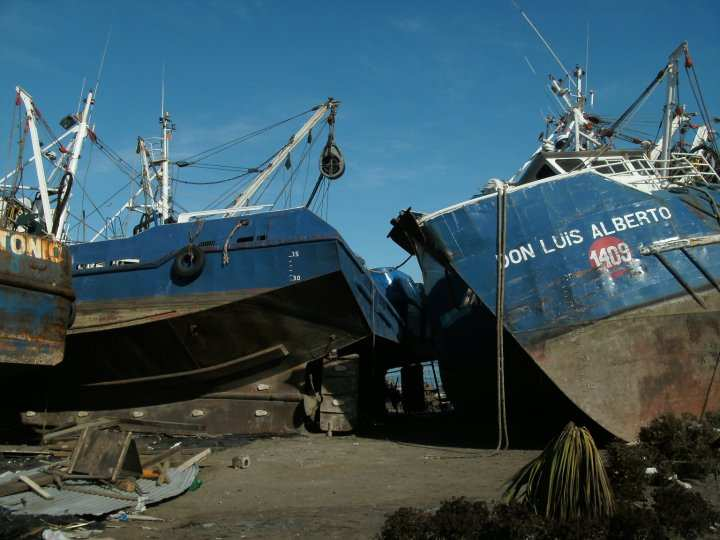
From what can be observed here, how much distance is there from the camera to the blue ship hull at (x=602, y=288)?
8.98 m

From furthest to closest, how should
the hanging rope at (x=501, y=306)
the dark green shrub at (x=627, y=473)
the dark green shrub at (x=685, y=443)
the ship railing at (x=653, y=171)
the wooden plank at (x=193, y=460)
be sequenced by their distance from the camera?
the ship railing at (x=653, y=171)
the hanging rope at (x=501, y=306)
the wooden plank at (x=193, y=460)
the dark green shrub at (x=685, y=443)
the dark green shrub at (x=627, y=473)

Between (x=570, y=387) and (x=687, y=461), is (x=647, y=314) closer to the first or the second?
(x=570, y=387)

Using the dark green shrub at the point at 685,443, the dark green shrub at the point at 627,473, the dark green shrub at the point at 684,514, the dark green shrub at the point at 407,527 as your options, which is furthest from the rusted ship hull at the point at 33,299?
the dark green shrub at the point at 685,443

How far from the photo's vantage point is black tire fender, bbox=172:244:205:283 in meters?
12.3

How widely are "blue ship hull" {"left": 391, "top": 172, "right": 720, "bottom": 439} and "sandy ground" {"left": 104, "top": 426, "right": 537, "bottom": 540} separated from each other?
143 cm

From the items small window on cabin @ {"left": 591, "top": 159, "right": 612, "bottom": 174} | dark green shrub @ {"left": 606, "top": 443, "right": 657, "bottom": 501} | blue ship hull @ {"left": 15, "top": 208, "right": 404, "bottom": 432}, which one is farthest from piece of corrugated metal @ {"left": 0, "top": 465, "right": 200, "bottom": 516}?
small window on cabin @ {"left": 591, "top": 159, "right": 612, "bottom": 174}

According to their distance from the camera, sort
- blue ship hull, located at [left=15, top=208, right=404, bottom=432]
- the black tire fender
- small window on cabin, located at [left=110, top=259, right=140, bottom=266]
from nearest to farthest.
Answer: blue ship hull, located at [left=15, top=208, right=404, bottom=432] < the black tire fender < small window on cabin, located at [left=110, top=259, right=140, bottom=266]

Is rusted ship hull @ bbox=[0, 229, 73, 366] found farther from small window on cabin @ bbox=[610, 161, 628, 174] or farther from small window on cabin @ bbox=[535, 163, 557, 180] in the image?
small window on cabin @ bbox=[610, 161, 628, 174]

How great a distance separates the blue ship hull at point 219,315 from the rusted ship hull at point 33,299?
239 cm

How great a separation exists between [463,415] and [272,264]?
536 centimetres

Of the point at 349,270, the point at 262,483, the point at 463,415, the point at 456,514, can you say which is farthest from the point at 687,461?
the point at 463,415

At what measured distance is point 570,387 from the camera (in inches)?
354

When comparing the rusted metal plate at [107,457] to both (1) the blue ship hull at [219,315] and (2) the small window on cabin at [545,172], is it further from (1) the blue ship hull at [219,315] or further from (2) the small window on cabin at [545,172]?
(2) the small window on cabin at [545,172]

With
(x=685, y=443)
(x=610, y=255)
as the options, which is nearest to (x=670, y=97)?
(x=610, y=255)
